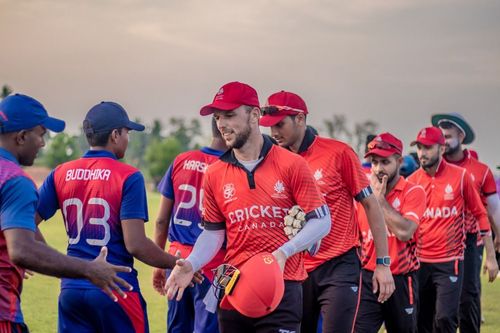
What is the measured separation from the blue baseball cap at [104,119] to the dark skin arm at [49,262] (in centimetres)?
171

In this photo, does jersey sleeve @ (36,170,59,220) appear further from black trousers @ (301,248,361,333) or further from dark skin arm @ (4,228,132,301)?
black trousers @ (301,248,361,333)

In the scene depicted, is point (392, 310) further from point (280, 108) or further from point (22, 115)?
point (22, 115)

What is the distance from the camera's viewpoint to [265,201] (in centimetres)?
630

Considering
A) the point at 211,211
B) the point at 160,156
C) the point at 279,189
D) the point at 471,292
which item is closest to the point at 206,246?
the point at 211,211

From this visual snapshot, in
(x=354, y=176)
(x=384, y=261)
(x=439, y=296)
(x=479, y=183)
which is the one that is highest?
(x=354, y=176)

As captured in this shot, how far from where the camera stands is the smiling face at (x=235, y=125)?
6363mm

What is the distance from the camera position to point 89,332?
678 centimetres

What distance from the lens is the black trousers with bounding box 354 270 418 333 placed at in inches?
341

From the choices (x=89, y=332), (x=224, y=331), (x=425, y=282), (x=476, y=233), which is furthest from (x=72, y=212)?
(x=476, y=233)

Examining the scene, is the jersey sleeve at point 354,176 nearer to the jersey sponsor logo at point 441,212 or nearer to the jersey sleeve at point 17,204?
the jersey sponsor logo at point 441,212

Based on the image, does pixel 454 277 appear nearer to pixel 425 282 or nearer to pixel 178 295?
pixel 425 282

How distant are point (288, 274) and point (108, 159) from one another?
1702mm

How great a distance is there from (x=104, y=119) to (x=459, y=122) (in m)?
6.27

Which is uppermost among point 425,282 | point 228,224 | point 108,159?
point 108,159
